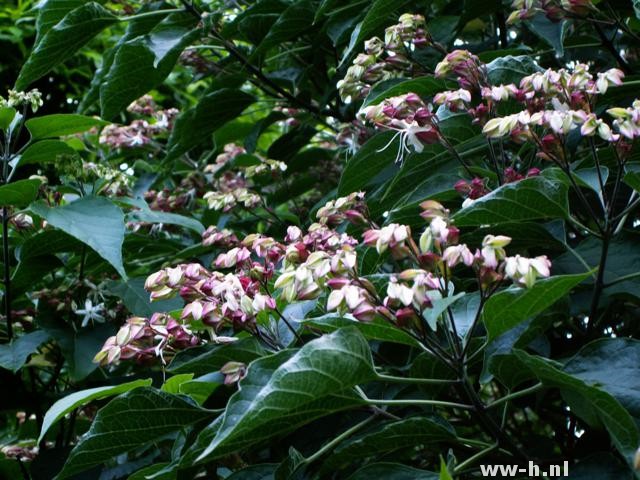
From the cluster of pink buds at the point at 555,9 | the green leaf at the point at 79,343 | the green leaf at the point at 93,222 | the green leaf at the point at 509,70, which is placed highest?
the cluster of pink buds at the point at 555,9

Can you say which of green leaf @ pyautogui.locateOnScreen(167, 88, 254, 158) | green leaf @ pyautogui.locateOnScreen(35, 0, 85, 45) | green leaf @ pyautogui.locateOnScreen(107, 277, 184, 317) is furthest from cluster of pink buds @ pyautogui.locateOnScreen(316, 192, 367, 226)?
green leaf @ pyautogui.locateOnScreen(35, 0, 85, 45)

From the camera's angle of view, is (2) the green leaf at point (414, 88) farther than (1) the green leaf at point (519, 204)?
Yes

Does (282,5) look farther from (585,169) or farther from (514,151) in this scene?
(585,169)

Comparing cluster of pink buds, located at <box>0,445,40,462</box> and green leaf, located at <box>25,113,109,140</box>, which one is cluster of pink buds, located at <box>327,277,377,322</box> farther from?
cluster of pink buds, located at <box>0,445,40,462</box>

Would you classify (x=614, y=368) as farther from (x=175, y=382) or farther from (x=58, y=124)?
(x=58, y=124)

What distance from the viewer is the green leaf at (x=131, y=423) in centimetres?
88

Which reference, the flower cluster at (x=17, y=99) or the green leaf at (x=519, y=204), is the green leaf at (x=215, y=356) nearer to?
the green leaf at (x=519, y=204)

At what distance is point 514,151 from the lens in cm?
152

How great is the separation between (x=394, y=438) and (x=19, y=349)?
2.49ft

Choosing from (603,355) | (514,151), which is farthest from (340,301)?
(514,151)

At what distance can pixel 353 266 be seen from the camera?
839 millimetres

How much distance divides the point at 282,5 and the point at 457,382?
3.61 feet

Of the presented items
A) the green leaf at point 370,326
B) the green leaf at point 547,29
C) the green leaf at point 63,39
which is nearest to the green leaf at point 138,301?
the green leaf at point 63,39

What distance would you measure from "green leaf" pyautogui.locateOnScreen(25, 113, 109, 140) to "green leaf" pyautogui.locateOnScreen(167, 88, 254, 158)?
0.32 meters
